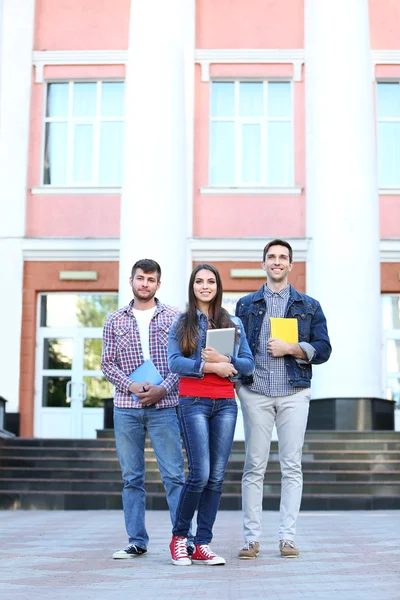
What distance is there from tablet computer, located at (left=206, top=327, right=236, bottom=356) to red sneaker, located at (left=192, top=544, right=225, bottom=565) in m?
1.10

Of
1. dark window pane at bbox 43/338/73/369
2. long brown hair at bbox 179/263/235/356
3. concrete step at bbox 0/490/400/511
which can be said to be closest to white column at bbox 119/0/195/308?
dark window pane at bbox 43/338/73/369

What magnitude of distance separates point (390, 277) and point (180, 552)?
13.3m

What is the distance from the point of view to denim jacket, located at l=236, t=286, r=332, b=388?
254 inches

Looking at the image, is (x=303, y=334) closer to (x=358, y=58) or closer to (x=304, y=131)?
(x=358, y=58)

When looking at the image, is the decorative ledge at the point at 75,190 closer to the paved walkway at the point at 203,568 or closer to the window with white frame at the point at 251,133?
the window with white frame at the point at 251,133

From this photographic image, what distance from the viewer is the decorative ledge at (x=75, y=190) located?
62.1 feet

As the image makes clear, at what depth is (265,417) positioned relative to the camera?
644 centimetres

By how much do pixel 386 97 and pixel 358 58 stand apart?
A: 2.93 metres

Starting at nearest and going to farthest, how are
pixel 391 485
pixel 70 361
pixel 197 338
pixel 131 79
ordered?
pixel 197 338 < pixel 391 485 < pixel 131 79 < pixel 70 361

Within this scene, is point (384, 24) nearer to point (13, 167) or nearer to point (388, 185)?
point (388, 185)

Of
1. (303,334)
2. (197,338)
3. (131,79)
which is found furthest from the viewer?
(131,79)

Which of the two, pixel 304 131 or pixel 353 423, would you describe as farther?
pixel 304 131

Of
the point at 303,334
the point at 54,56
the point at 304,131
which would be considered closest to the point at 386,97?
the point at 304,131

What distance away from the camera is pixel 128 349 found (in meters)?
6.51
